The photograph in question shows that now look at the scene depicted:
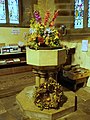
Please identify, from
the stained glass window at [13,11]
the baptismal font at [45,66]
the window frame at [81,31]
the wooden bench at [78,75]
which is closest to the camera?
the baptismal font at [45,66]

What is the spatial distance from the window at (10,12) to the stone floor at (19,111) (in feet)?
6.95

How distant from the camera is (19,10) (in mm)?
4359

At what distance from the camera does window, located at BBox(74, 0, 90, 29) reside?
3.78 metres

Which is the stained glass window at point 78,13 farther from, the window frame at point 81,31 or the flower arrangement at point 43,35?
the flower arrangement at point 43,35

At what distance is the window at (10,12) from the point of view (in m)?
4.22

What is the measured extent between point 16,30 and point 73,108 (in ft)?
8.46

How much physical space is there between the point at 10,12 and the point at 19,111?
2732 millimetres

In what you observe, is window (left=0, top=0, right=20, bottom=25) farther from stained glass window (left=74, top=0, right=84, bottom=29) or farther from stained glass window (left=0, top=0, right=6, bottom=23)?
stained glass window (left=74, top=0, right=84, bottom=29)

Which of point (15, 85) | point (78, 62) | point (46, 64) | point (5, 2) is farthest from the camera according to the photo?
point (5, 2)

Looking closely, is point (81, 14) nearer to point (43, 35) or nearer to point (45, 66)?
point (43, 35)

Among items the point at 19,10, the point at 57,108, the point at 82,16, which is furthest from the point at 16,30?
the point at 57,108

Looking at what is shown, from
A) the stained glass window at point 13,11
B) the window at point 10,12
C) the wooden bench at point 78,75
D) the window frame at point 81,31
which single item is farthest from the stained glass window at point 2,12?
the wooden bench at point 78,75

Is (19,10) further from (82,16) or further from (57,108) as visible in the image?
(57,108)

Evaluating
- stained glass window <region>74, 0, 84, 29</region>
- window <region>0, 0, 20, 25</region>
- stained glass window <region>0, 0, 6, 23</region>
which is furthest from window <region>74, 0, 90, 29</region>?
stained glass window <region>0, 0, 6, 23</region>
